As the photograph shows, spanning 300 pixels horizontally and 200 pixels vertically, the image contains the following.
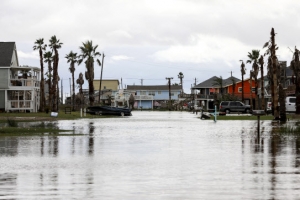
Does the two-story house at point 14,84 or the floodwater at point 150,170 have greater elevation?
the two-story house at point 14,84

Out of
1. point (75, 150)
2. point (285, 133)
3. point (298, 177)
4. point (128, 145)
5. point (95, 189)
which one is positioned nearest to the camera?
point (95, 189)

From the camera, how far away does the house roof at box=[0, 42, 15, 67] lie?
79.3m

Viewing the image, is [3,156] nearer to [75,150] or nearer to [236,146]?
[75,150]

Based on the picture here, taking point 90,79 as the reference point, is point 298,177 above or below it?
below

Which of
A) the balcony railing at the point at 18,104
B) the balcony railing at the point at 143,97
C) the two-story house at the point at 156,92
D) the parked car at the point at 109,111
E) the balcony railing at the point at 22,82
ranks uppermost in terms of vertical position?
the two-story house at the point at 156,92

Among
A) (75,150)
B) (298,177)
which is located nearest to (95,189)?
(298,177)

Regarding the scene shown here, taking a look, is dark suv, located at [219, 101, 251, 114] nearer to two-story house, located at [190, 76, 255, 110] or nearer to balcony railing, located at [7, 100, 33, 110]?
balcony railing, located at [7, 100, 33, 110]

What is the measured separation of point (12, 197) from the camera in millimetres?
12102

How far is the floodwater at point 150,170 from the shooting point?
1271 centimetres

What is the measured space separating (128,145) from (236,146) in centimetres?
411

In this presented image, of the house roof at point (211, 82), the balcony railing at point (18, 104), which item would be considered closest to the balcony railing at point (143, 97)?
the house roof at point (211, 82)

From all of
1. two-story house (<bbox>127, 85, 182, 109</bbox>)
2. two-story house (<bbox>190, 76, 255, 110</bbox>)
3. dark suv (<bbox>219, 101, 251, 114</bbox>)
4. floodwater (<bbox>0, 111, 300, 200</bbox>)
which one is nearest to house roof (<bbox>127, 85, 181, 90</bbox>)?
two-story house (<bbox>127, 85, 182, 109</bbox>)

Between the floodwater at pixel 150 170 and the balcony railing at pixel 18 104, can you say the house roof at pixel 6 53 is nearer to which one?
the balcony railing at pixel 18 104

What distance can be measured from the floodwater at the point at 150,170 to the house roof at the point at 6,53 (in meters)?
53.5
